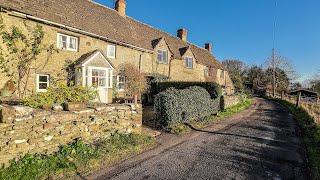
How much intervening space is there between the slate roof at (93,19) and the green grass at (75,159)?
10165 mm

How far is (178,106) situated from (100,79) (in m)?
7.55

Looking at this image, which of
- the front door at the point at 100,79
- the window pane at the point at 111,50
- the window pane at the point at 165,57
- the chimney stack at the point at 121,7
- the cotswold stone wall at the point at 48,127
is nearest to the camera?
the cotswold stone wall at the point at 48,127

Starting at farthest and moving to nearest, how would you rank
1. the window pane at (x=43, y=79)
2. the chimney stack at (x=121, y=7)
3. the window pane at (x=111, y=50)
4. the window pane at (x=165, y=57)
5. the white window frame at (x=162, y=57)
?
1. the window pane at (x=165, y=57)
2. the white window frame at (x=162, y=57)
3. the chimney stack at (x=121, y=7)
4. the window pane at (x=111, y=50)
5. the window pane at (x=43, y=79)

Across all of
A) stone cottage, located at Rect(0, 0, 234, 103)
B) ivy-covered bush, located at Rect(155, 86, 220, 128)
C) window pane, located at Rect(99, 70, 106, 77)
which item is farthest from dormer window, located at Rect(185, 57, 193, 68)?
window pane, located at Rect(99, 70, 106, 77)

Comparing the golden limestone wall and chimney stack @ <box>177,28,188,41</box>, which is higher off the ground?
chimney stack @ <box>177,28,188,41</box>

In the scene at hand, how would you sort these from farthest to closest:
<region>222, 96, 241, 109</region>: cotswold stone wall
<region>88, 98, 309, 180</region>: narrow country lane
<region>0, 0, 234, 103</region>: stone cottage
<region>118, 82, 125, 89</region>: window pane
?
<region>222, 96, 241, 109</region>: cotswold stone wall → <region>118, 82, 125, 89</region>: window pane → <region>0, 0, 234, 103</region>: stone cottage → <region>88, 98, 309, 180</region>: narrow country lane

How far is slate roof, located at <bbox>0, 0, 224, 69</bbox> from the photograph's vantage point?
1262 centimetres

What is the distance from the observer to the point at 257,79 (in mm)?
68000

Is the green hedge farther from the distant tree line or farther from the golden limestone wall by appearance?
the distant tree line

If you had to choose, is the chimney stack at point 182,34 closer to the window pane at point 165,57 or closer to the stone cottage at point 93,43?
the stone cottage at point 93,43

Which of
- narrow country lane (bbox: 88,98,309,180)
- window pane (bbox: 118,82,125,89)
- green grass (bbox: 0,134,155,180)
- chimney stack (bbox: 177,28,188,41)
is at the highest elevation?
chimney stack (bbox: 177,28,188,41)

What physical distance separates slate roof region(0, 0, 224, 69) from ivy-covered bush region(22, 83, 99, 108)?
320 inches

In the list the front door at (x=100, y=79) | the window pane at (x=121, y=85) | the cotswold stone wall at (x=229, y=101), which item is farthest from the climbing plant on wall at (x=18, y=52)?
the cotswold stone wall at (x=229, y=101)

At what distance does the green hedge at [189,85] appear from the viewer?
16078mm
